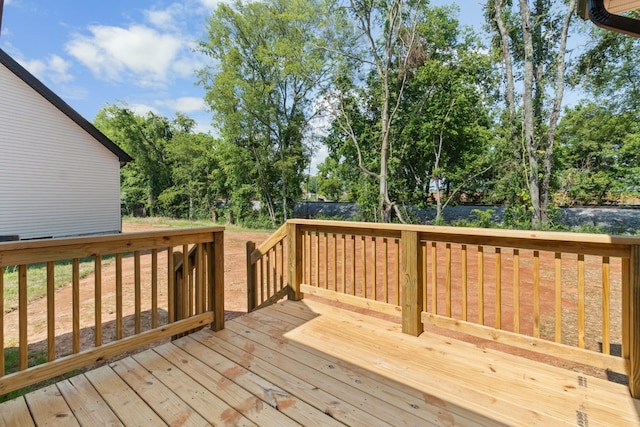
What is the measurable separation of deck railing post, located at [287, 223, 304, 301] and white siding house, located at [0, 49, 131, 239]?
998 centimetres

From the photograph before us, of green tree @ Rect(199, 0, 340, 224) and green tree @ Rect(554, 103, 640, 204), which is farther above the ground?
green tree @ Rect(199, 0, 340, 224)

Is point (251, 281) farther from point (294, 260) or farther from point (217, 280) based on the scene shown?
point (217, 280)

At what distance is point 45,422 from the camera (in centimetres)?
156

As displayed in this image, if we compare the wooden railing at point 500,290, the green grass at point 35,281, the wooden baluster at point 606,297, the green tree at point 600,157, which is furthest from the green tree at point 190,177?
the wooden baluster at point 606,297

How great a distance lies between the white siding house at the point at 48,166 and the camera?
8.84 meters

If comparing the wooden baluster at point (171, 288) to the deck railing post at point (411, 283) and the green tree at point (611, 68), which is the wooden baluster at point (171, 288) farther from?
the green tree at point (611, 68)

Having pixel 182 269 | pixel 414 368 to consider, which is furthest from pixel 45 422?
pixel 414 368

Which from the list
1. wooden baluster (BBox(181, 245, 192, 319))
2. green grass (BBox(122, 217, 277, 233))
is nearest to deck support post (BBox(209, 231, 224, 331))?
wooden baluster (BBox(181, 245, 192, 319))

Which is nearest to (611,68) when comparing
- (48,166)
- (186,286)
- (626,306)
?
(626,306)

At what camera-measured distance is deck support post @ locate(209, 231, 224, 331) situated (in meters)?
2.68

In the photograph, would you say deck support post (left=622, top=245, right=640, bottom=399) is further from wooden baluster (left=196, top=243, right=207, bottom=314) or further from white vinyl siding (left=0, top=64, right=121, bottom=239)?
white vinyl siding (left=0, top=64, right=121, bottom=239)

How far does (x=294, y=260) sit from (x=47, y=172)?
34.3ft

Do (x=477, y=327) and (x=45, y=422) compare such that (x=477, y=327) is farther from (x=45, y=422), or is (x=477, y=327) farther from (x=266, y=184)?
(x=266, y=184)

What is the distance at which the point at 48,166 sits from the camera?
9.66 metres
